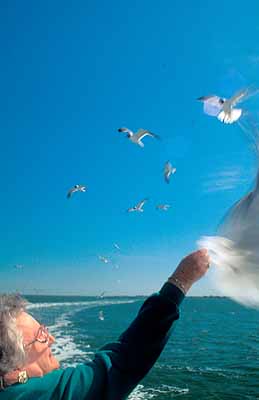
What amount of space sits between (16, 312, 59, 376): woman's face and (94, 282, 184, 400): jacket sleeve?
259 mm

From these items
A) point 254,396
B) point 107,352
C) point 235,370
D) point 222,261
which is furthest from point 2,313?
point 235,370

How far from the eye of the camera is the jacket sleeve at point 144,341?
7.73 ft

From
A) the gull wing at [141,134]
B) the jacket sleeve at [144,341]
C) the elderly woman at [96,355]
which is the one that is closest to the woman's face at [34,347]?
the elderly woman at [96,355]

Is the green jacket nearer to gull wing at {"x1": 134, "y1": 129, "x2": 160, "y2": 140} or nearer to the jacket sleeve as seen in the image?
the jacket sleeve

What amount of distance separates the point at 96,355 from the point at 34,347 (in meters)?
0.32

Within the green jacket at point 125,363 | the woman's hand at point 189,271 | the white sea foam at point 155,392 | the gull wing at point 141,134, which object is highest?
the gull wing at point 141,134

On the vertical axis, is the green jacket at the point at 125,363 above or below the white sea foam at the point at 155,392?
below

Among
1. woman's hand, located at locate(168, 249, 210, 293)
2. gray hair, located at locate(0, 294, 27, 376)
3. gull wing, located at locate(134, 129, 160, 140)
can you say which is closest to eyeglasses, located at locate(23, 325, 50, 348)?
gray hair, located at locate(0, 294, 27, 376)

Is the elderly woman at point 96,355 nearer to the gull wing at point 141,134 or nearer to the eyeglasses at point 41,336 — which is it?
the eyeglasses at point 41,336

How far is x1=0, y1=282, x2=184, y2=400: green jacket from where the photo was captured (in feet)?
7.46

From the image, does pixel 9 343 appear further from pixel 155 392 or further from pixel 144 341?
pixel 155 392

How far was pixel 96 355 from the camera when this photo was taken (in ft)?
8.03

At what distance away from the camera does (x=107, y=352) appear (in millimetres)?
2439

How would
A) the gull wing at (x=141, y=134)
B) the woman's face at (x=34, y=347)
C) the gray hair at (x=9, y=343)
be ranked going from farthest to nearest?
the gull wing at (x=141, y=134) < the woman's face at (x=34, y=347) < the gray hair at (x=9, y=343)
